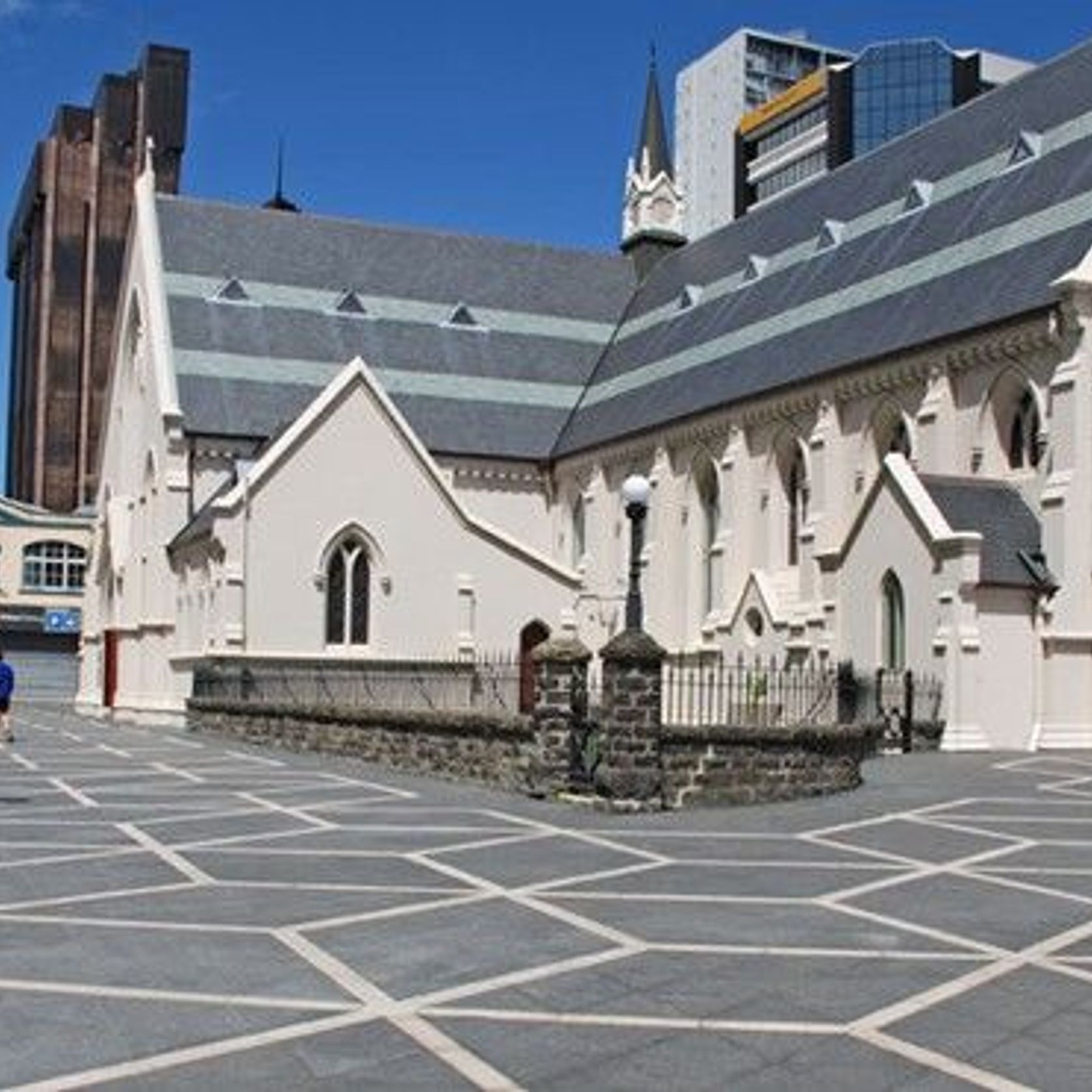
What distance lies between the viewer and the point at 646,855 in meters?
14.9

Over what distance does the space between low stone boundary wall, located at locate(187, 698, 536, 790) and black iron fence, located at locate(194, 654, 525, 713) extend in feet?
0.84

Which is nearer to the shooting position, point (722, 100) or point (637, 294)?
point (637, 294)

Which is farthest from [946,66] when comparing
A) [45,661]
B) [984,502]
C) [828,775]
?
[828,775]

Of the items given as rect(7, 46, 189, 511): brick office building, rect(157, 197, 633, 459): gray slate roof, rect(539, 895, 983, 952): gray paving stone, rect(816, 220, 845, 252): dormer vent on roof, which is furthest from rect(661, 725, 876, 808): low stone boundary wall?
rect(7, 46, 189, 511): brick office building

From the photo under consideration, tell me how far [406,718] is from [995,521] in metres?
13.6

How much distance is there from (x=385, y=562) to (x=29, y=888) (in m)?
30.2

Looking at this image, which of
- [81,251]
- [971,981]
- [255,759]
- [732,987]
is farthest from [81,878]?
[81,251]

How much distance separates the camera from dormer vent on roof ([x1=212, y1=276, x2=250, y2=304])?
52312 mm

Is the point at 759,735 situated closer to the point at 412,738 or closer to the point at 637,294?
the point at 412,738

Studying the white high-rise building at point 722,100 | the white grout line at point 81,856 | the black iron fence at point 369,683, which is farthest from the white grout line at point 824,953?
the white high-rise building at point 722,100

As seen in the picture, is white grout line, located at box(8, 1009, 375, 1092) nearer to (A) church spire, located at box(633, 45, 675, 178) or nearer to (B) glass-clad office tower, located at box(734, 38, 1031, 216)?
(A) church spire, located at box(633, 45, 675, 178)

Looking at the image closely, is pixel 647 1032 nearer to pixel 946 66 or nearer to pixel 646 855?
pixel 646 855

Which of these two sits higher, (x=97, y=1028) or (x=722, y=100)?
(x=722, y=100)

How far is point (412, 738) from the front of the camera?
2486 centimetres
